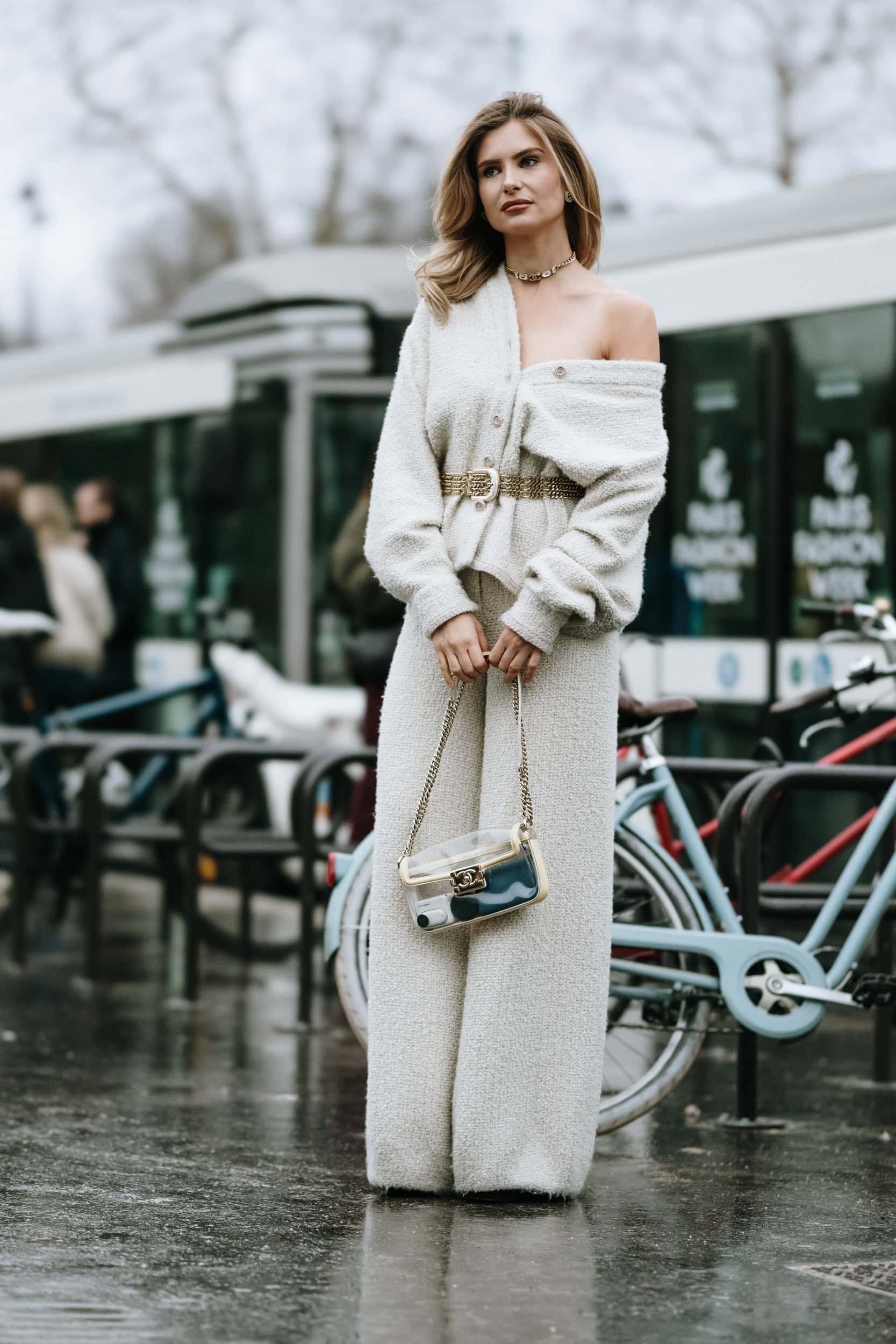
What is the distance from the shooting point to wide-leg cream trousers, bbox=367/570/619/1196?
14.8ft

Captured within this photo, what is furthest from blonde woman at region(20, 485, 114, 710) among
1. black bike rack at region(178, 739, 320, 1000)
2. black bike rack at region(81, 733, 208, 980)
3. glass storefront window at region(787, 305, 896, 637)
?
glass storefront window at region(787, 305, 896, 637)

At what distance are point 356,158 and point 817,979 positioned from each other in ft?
109

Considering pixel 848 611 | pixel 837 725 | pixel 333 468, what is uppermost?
pixel 333 468

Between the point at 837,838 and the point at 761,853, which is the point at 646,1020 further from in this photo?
the point at 837,838

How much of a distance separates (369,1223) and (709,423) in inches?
249

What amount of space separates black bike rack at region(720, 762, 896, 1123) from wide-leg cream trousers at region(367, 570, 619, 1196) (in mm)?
1172

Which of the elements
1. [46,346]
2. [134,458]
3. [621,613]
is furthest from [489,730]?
[46,346]

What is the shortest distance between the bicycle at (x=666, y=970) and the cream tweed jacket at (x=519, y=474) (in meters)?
0.95

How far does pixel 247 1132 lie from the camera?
18.1 feet

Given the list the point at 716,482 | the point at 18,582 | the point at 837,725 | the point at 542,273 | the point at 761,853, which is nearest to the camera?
the point at 542,273

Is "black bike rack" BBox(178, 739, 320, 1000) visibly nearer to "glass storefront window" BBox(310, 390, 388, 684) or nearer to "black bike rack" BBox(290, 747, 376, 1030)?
"black bike rack" BBox(290, 747, 376, 1030)

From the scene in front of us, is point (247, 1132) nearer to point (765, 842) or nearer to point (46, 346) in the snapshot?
point (765, 842)

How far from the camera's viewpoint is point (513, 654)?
4.50m

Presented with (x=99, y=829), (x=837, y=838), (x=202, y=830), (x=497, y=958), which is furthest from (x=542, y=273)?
(x=99, y=829)
